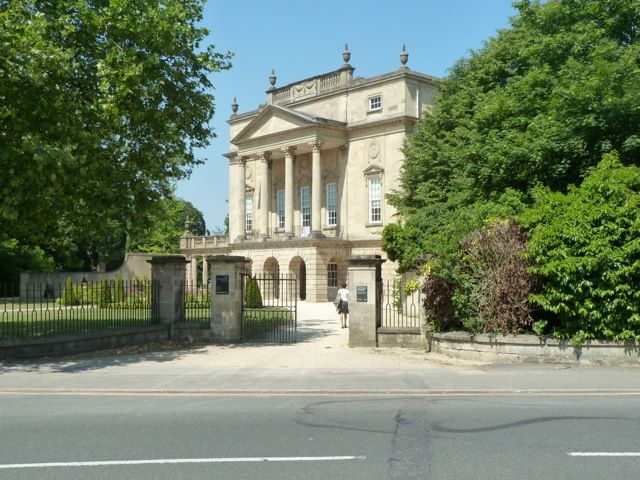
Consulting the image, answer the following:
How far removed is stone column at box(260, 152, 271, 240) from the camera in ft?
183

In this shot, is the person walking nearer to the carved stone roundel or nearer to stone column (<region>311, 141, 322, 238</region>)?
stone column (<region>311, 141, 322, 238</region>)

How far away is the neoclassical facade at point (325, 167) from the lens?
49156 mm

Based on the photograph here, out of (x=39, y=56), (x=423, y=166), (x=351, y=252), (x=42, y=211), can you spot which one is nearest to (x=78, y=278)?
(x=351, y=252)

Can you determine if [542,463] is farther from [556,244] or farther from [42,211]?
[42,211]

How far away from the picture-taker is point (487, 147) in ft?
71.2

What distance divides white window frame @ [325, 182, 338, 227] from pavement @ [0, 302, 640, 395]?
36.0 meters

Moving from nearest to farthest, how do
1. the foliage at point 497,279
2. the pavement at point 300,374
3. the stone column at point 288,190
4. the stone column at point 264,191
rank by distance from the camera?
the pavement at point 300,374 < the foliage at point 497,279 < the stone column at point 288,190 < the stone column at point 264,191

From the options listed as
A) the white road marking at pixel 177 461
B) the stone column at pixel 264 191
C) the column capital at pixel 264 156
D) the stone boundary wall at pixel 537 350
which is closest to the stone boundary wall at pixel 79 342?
the stone boundary wall at pixel 537 350

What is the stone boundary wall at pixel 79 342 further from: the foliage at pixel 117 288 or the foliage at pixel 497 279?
the foliage at pixel 497 279

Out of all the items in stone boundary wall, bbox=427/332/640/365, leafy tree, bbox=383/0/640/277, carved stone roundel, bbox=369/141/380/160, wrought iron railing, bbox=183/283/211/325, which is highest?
carved stone roundel, bbox=369/141/380/160

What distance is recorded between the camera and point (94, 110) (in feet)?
53.4

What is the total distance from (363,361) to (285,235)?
37.8 m

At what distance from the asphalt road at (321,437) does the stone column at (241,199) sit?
156 feet

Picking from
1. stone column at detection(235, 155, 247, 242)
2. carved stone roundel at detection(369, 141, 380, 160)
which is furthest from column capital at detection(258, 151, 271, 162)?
carved stone roundel at detection(369, 141, 380, 160)
